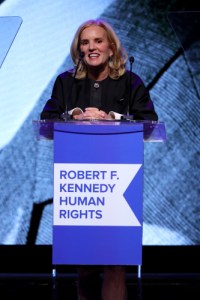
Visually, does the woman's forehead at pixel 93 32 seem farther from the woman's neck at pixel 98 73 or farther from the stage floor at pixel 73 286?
the stage floor at pixel 73 286

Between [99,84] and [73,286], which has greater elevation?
[99,84]

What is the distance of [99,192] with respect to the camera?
263cm

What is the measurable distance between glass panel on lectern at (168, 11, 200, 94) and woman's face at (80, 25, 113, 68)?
1.59 metres

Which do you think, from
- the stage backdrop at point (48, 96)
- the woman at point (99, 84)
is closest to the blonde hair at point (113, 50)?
the woman at point (99, 84)

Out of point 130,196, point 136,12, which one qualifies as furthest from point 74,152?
point 136,12

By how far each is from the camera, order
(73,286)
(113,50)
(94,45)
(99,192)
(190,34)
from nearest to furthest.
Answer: (99,192) < (94,45) < (113,50) < (73,286) < (190,34)

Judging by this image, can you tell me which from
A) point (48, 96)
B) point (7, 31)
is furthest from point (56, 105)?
point (7, 31)

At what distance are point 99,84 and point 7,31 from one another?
161 cm

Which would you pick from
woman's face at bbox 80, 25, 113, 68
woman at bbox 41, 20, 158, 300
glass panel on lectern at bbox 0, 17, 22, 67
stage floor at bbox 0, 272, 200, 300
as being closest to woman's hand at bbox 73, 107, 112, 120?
woman at bbox 41, 20, 158, 300

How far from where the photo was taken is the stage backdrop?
14.4ft

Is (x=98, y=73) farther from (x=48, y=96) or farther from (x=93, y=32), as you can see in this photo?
(x=48, y=96)

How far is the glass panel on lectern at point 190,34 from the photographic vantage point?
4469mm

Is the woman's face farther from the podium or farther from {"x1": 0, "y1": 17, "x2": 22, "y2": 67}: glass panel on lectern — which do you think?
{"x1": 0, "y1": 17, "x2": 22, "y2": 67}: glass panel on lectern

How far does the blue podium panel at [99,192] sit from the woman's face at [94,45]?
418 mm
